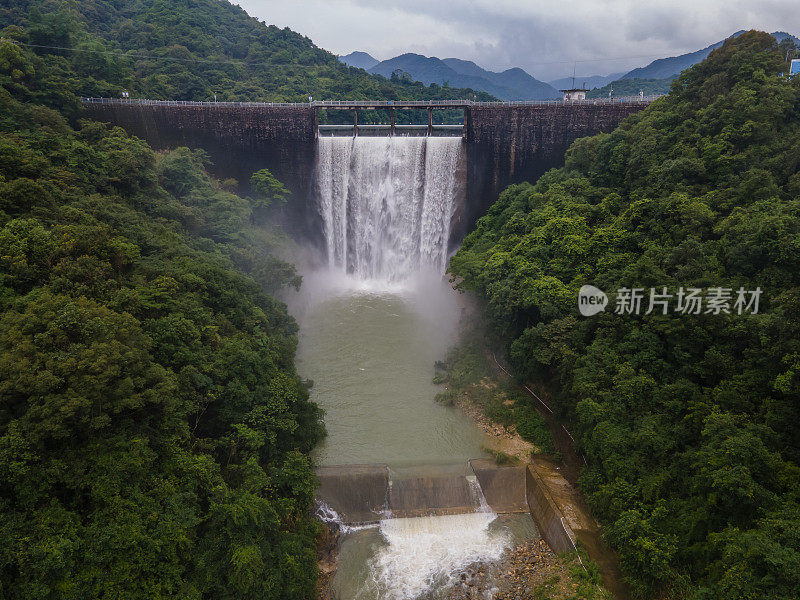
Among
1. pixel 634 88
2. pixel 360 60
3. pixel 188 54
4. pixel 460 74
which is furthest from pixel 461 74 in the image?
pixel 188 54

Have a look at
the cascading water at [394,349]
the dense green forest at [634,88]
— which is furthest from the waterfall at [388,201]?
the dense green forest at [634,88]

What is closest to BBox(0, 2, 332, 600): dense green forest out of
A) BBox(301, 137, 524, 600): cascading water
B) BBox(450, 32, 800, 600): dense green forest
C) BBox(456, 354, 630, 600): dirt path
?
BBox(301, 137, 524, 600): cascading water

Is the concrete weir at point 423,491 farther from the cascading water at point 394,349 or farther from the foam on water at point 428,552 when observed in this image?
the foam on water at point 428,552

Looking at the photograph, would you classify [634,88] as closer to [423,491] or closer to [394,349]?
[394,349]

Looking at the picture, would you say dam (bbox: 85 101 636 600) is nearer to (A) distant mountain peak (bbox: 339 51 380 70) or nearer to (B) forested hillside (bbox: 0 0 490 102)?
(B) forested hillside (bbox: 0 0 490 102)

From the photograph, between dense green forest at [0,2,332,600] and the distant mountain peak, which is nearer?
dense green forest at [0,2,332,600]

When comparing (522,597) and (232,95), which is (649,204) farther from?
(232,95)

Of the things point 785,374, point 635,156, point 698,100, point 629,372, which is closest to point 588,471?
point 629,372
